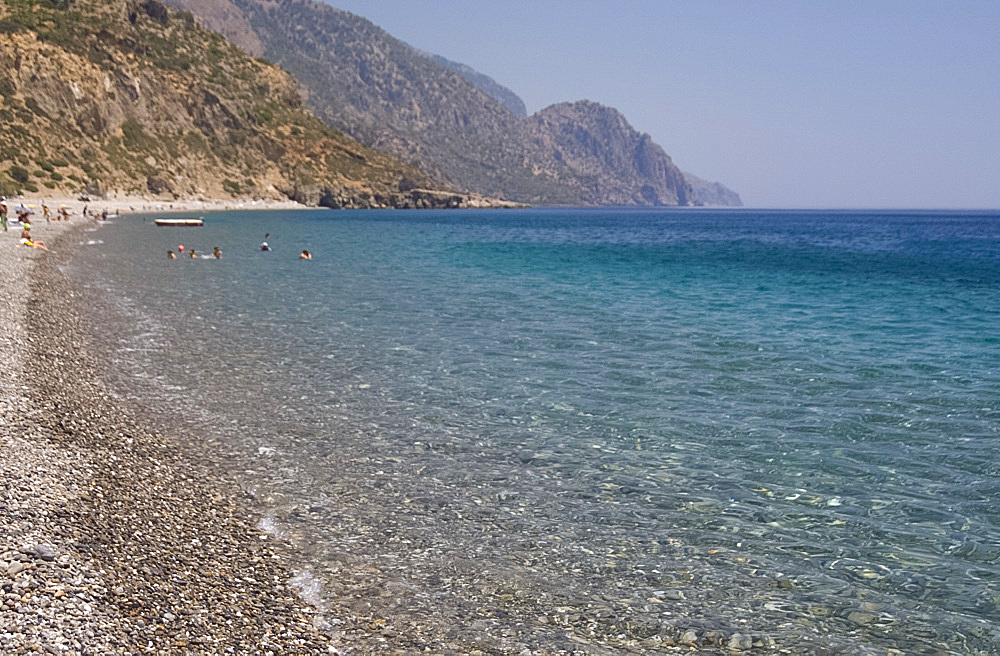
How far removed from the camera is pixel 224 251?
55812 mm

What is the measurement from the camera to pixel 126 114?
154 m

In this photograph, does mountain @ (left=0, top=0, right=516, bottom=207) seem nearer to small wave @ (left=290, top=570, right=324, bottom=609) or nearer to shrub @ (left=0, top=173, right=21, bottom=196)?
shrub @ (left=0, top=173, right=21, bottom=196)

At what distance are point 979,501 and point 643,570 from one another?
5.57 metres

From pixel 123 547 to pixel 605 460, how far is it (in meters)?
7.07

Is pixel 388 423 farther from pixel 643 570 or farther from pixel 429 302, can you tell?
pixel 429 302

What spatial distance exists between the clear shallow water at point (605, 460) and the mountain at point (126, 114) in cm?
11138

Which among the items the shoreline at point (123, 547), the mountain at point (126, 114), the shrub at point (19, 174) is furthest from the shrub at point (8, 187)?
the shoreline at point (123, 547)

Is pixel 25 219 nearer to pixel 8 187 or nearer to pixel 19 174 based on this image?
pixel 8 187

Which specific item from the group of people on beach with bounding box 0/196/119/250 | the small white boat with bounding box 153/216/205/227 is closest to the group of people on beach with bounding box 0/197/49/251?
the group of people on beach with bounding box 0/196/119/250

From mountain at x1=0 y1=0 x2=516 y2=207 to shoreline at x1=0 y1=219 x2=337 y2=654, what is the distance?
116m

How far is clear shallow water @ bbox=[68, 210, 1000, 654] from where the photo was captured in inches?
301

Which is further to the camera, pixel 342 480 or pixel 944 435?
pixel 944 435

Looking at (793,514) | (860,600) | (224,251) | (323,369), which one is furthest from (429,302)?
(224,251)

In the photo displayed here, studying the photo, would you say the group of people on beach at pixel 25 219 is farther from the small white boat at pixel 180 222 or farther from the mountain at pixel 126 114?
the mountain at pixel 126 114
